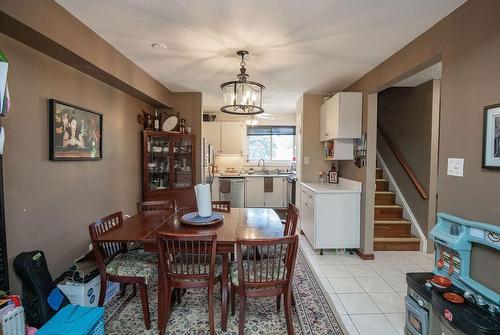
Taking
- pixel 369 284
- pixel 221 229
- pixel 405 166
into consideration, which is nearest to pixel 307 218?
pixel 369 284

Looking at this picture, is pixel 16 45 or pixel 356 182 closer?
pixel 16 45

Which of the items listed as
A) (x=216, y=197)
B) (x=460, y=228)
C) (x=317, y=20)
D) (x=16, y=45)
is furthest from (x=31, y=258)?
(x=216, y=197)

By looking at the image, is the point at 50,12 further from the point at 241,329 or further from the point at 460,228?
the point at 460,228

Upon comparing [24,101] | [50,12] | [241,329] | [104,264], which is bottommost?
[241,329]

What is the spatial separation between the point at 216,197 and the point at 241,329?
14.2 feet

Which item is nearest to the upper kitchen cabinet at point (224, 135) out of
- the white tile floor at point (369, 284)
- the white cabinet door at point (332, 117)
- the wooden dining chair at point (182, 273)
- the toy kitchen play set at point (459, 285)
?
the white cabinet door at point (332, 117)

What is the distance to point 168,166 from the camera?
4.26m

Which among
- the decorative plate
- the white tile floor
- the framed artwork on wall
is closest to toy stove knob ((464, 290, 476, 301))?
the white tile floor

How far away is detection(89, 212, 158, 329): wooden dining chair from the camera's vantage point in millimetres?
1971

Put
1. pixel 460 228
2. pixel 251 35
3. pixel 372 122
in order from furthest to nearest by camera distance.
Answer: pixel 372 122
pixel 251 35
pixel 460 228

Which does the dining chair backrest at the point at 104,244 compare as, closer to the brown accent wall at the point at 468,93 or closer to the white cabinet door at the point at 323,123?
the brown accent wall at the point at 468,93

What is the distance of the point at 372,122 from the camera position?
10.9 feet

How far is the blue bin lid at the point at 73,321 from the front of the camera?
158 cm

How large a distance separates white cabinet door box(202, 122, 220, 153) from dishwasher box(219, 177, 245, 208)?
93 centimetres
